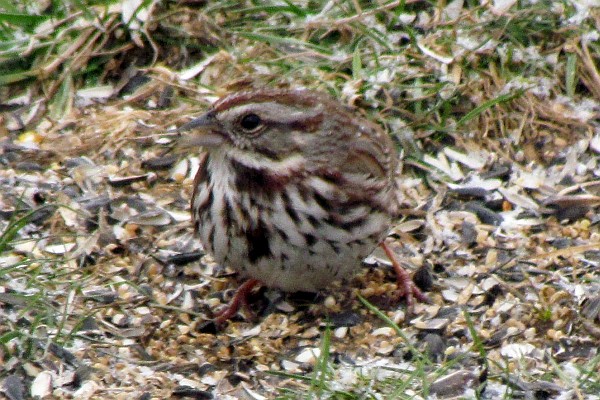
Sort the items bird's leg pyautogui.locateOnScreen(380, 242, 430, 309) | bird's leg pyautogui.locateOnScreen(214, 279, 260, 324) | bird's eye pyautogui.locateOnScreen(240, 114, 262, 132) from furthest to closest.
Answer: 1. bird's leg pyautogui.locateOnScreen(380, 242, 430, 309)
2. bird's leg pyautogui.locateOnScreen(214, 279, 260, 324)
3. bird's eye pyautogui.locateOnScreen(240, 114, 262, 132)

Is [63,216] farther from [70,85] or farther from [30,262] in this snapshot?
[70,85]

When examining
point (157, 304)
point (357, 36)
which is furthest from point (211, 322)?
point (357, 36)

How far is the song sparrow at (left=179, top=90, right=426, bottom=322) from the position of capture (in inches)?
199

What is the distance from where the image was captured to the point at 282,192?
16.7ft

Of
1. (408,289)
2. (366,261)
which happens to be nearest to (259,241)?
(408,289)

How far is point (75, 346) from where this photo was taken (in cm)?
518

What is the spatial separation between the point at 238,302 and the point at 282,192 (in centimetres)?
66

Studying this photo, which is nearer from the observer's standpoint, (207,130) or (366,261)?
(207,130)

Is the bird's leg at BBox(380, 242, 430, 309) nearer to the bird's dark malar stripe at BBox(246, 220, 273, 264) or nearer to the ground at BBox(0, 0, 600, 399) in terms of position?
the ground at BBox(0, 0, 600, 399)

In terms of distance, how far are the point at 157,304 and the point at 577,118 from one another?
2.35m

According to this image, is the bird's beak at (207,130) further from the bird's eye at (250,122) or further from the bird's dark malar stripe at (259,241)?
the bird's dark malar stripe at (259,241)

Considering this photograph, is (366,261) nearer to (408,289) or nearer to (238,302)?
(408,289)

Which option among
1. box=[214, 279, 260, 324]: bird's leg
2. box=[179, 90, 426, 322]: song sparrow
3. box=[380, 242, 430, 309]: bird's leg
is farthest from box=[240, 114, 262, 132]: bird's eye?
box=[380, 242, 430, 309]: bird's leg

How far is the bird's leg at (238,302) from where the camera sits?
5.47 m
